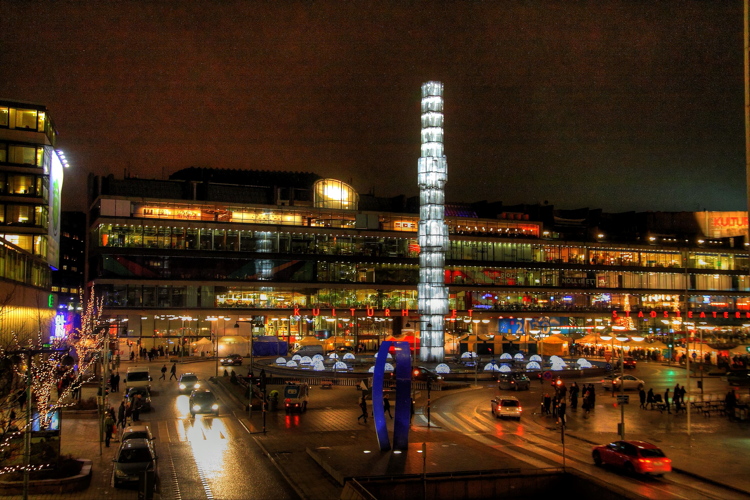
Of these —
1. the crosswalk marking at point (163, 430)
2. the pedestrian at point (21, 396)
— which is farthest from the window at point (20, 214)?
the pedestrian at point (21, 396)

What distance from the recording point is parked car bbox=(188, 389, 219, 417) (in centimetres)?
3925

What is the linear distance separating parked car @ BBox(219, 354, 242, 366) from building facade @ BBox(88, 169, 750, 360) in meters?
2.91

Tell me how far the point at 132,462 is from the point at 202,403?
17043 millimetres

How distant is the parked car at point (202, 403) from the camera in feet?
129

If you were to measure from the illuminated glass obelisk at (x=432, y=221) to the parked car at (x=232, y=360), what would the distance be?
20.4m

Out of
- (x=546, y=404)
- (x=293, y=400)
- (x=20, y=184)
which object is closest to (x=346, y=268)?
(x=20, y=184)

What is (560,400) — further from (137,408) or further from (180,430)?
(137,408)

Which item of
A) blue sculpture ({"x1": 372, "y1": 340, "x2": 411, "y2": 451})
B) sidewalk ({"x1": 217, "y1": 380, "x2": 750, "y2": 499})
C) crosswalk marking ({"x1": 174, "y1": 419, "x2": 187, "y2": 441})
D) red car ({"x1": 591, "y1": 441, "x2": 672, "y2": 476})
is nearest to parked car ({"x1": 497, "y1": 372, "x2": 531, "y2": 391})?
sidewalk ({"x1": 217, "y1": 380, "x2": 750, "y2": 499})

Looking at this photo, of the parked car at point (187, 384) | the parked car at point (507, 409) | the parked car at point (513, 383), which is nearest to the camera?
the parked car at point (507, 409)

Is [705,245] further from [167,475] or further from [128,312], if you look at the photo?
[167,475]

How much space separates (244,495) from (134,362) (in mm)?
60257

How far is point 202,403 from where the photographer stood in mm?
39500

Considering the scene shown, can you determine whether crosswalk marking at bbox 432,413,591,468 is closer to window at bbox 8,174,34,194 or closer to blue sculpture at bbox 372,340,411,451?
blue sculpture at bbox 372,340,411,451

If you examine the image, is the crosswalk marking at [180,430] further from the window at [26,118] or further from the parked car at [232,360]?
the window at [26,118]
